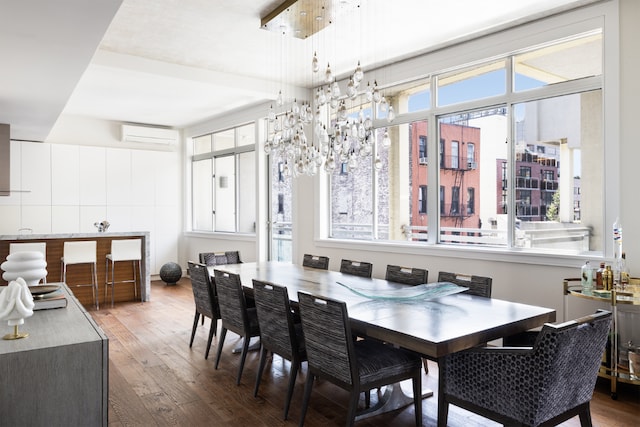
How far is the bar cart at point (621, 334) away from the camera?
3182 millimetres

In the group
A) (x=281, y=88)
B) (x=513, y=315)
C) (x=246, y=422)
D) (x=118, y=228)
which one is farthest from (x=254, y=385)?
(x=118, y=228)

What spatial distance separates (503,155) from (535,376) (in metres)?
2.96

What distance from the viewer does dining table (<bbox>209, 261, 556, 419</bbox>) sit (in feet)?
7.48

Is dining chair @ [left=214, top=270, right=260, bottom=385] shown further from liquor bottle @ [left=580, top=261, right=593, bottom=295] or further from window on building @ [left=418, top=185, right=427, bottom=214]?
liquor bottle @ [left=580, top=261, right=593, bottom=295]

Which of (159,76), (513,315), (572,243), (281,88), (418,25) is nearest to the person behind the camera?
(513,315)

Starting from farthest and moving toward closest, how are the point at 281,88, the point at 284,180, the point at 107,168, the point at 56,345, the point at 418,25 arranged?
1. the point at 107,168
2. the point at 284,180
3. the point at 281,88
4. the point at 418,25
5. the point at 56,345

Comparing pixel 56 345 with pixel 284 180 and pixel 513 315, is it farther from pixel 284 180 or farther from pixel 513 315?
pixel 284 180

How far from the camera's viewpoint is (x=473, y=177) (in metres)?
4.82

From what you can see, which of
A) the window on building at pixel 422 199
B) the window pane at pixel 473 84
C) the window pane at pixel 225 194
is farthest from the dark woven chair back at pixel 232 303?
the window pane at pixel 225 194

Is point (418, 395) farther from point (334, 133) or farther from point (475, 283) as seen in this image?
point (334, 133)

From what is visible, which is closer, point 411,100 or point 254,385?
point 254,385

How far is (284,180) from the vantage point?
736cm

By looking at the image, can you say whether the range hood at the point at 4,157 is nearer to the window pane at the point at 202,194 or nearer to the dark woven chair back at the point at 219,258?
the dark woven chair back at the point at 219,258

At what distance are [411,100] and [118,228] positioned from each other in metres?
5.90
